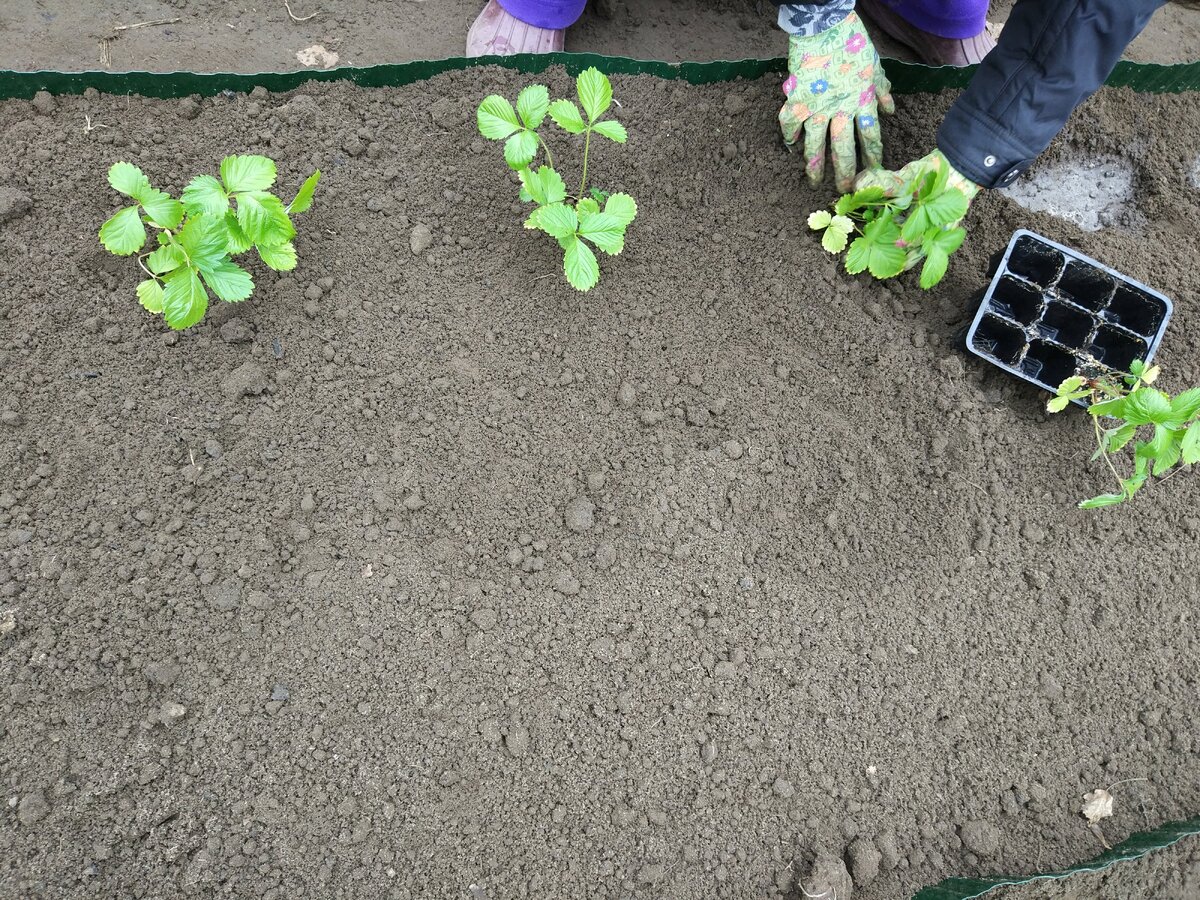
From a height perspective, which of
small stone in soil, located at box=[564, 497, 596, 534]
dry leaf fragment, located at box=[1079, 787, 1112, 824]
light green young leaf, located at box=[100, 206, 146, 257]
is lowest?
dry leaf fragment, located at box=[1079, 787, 1112, 824]

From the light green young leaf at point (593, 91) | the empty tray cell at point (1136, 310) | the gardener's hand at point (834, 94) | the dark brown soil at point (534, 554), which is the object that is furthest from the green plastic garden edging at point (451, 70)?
the empty tray cell at point (1136, 310)

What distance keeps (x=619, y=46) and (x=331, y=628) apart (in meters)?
2.00

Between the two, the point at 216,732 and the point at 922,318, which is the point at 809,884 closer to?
the point at 216,732

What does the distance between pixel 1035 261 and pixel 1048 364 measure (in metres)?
0.24

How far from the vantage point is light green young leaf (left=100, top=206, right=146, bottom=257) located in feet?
5.05

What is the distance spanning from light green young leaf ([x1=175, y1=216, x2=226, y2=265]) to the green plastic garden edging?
0.65 metres

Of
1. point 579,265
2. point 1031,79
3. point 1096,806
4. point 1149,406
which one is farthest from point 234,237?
point 1096,806

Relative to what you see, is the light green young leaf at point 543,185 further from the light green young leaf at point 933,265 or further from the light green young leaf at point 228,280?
the light green young leaf at point 933,265

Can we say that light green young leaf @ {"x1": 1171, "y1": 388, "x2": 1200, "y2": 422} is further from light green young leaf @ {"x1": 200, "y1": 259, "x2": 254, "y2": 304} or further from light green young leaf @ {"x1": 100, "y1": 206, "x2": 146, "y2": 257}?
light green young leaf @ {"x1": 100, "y1": 206, "x2": 146, "y2": 257}

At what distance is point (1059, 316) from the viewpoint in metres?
1.88

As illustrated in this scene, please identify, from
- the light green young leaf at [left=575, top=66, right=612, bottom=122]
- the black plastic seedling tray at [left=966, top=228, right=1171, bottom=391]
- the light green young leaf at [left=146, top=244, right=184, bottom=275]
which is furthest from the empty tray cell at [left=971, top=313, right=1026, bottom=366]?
the light green young leaf at [left=146, top=244, right=184, bottom=275]

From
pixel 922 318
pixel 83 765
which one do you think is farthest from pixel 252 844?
pixel 922 318

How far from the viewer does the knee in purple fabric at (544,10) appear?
7.66 ft

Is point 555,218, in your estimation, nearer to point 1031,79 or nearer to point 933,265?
point 933,265
